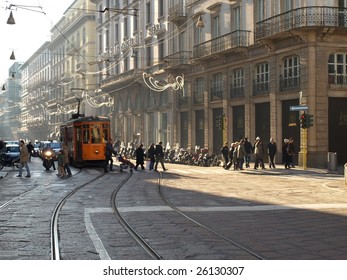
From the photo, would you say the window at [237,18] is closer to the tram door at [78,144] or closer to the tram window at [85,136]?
the tram window at [85,136]

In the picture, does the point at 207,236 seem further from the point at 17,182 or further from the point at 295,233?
the point at 17,182

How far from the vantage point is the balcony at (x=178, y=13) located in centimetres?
4034

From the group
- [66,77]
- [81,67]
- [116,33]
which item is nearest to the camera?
[116,33]

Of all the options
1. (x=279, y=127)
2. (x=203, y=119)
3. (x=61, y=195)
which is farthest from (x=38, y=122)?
(x=61, y=195)

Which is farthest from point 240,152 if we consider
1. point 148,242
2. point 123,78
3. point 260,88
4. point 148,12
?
point 123,78

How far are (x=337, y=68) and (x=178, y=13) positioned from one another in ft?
51.7

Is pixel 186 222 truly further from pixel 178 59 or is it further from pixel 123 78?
pixel 123 78

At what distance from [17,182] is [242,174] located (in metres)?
9.86

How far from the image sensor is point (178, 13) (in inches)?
1588

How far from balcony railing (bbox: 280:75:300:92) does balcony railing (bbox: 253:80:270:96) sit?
1336 mm

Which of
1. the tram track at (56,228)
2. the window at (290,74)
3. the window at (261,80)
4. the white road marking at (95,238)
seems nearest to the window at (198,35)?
the window at (261,80)

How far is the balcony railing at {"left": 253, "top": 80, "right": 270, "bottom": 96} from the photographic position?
31.1m

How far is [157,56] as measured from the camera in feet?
152

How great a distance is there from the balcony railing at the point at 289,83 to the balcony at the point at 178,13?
1303cm
